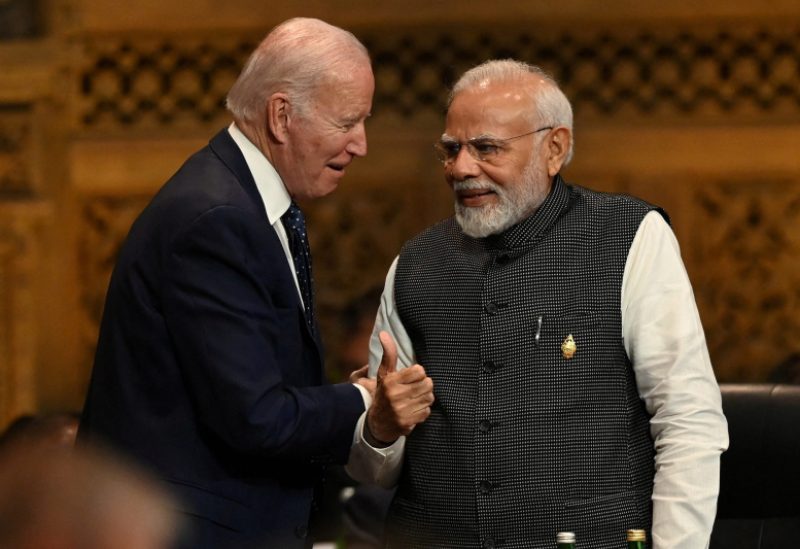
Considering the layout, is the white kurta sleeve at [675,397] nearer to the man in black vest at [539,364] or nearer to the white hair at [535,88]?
the man in black vest at [539,364]

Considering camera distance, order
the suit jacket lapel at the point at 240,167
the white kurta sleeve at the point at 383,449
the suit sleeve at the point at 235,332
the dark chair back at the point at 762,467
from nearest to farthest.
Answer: the suit sleeve at the point at 235,332
the suit jacket lapel at the point at 240,167
the white kurta sleeve at the point at 383,449
the dark chair back at the point at 762,467

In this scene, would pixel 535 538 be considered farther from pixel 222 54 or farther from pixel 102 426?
pixel 222 54

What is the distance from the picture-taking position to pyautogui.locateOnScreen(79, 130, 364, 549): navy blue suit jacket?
2.19m

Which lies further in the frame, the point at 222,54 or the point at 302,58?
the point at 222,54

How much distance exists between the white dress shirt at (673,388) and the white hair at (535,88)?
32cm

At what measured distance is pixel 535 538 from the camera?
95.4 inches

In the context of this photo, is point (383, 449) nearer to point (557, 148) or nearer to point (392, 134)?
point (557, 148)

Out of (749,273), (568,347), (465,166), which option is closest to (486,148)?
(465,166)

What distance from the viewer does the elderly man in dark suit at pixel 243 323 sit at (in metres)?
2.20

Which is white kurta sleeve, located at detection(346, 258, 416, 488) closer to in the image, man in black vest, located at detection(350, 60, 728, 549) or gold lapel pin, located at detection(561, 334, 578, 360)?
man in black vest, located at detection(350, 60, 728, 549)

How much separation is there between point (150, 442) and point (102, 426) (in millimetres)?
101

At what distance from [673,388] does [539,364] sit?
0.84 feet

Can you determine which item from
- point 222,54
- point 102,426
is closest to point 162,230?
point 102,426

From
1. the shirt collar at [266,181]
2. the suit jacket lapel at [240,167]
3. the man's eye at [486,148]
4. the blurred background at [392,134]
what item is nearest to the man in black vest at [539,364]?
the man's eye at [486,148]
